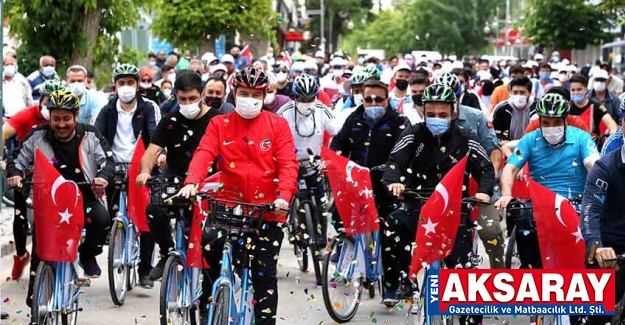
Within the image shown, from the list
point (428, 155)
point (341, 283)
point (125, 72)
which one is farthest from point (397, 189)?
point (125, 72)

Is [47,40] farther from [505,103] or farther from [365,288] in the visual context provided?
[365,288]

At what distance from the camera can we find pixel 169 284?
8.95 m

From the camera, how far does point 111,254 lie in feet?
36.6

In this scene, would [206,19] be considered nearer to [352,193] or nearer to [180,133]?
[352,193]

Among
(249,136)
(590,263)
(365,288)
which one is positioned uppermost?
(249,136)

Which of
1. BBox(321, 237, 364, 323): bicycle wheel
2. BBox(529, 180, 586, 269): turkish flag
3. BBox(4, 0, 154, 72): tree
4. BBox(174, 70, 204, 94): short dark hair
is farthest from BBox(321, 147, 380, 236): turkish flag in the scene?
BBox(4, 0, 154, 72): tree

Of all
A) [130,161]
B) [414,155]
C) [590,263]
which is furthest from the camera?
[130,161]

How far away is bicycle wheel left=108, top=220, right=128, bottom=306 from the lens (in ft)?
36.4

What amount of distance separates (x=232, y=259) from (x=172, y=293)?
93 cm

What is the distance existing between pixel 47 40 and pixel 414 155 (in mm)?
12336

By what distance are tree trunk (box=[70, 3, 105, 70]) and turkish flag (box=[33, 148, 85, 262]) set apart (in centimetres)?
1118

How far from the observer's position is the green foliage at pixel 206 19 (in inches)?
1099

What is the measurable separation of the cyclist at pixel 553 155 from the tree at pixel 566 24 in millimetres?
39527

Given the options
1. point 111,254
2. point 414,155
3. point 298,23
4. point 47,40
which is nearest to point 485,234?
point 414,155
